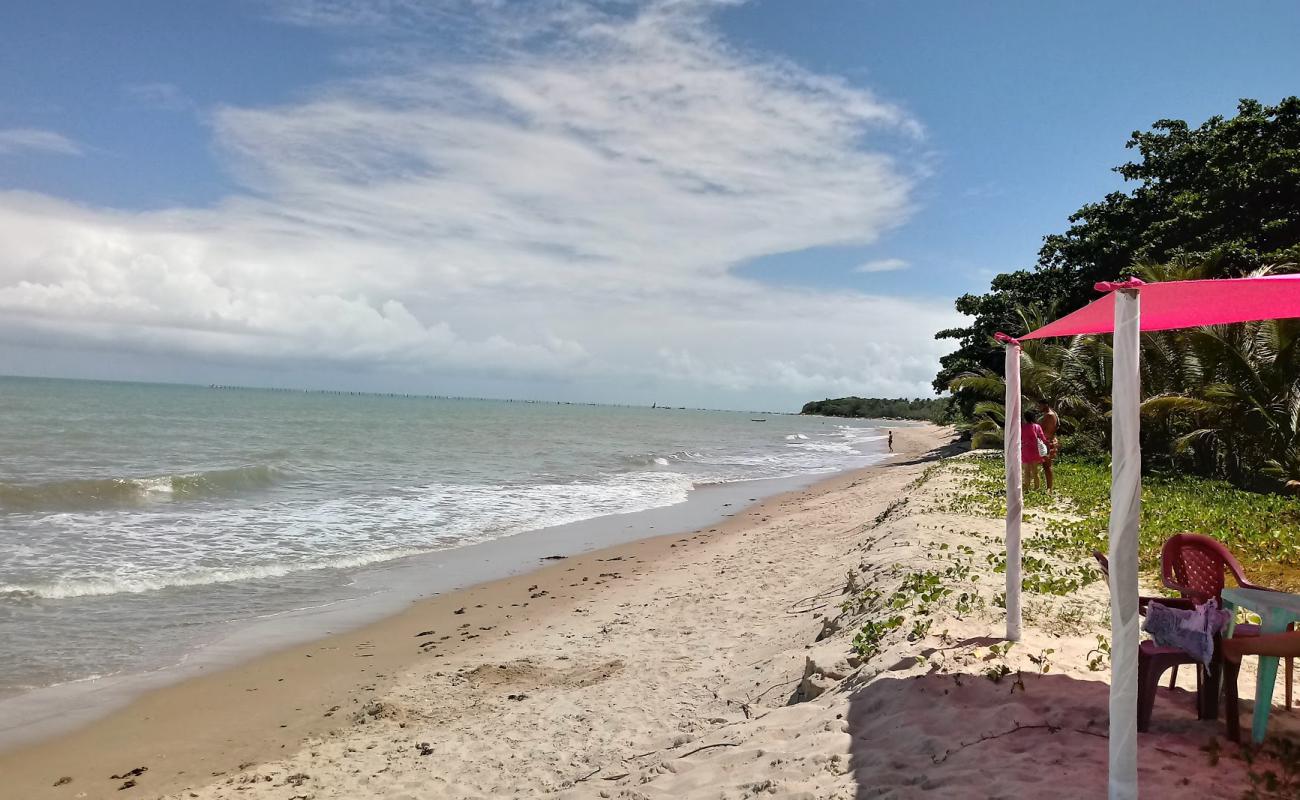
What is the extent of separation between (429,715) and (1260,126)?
27042mm

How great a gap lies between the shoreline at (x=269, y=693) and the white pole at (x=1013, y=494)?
5.63 m

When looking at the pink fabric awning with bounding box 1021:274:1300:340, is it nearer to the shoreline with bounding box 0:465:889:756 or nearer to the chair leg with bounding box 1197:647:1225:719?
the chair leg with bounding box 1197:647:1225:719

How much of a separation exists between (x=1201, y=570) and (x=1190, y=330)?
39.3 ft

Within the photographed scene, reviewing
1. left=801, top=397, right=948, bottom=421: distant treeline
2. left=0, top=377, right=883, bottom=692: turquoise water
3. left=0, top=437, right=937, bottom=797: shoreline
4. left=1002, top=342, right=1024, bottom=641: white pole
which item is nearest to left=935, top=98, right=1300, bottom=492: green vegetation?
left=1002, top=342, right=1024, bottom=641: white pole

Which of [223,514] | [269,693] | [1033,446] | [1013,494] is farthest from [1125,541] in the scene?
[223,514]

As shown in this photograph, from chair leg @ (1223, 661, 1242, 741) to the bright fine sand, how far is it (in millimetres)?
113

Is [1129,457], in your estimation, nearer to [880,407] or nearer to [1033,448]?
[1033,448]

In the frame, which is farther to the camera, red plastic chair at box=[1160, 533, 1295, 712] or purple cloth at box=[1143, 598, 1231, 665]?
red plastic chair at box=[1160, 533, 1295, 712]

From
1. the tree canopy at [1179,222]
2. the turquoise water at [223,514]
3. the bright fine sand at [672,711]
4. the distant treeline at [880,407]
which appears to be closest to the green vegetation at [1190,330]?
the tree canopy at [1179,222]

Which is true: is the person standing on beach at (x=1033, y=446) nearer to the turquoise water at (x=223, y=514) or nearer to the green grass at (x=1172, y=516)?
the green grass at (x=1172, y=516)

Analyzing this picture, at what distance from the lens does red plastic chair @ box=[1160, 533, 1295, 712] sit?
14.5 ft

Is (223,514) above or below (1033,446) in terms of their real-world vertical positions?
below

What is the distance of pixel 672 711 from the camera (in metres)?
6.17

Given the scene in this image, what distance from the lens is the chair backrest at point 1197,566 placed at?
14.7 feet
